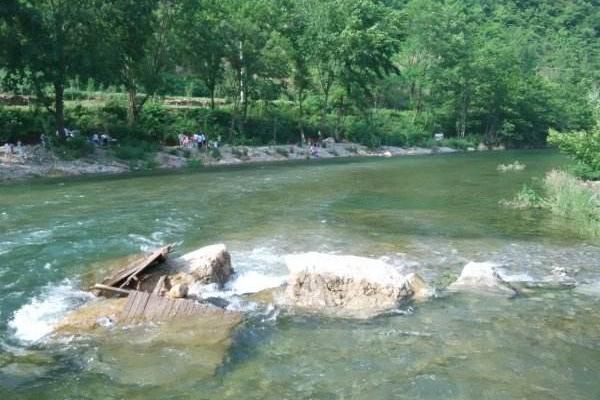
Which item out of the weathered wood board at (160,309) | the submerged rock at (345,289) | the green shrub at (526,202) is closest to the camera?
the weathered wood board at (160,309)

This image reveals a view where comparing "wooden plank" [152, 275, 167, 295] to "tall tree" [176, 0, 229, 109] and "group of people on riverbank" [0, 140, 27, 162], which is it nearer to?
"group of people on riverbank" [0, 140, 27, 162]

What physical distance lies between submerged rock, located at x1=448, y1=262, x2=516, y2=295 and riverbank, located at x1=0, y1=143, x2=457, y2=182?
2699 centimetres

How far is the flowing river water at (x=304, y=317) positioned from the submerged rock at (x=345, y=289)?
449 millimetres

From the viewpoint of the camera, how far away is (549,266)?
14.5 m

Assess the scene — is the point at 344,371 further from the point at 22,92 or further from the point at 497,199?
the point at 22,92

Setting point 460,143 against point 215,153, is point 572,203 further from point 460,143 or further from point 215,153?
point 460,143

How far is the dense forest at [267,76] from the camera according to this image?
38688 millimetres

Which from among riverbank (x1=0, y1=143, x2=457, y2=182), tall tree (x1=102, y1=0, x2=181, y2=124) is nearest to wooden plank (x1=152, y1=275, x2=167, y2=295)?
riverbank (x1=0, y1=143, x2=457, y2=182)

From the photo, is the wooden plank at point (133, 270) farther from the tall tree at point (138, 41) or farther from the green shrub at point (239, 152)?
the green shrub at point (239, 152)

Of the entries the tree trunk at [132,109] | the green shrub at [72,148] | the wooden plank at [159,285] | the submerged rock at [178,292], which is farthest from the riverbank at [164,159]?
the submerged rock at [178,292]

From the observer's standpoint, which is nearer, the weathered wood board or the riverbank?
the weathered wood board

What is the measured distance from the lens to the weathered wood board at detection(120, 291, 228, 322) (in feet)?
33.3

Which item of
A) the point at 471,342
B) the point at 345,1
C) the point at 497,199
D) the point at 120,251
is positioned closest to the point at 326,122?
the point at 345,1

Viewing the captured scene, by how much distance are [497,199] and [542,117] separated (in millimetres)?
64661
